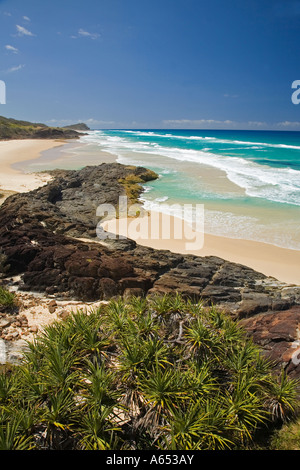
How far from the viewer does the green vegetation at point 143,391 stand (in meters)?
3.53

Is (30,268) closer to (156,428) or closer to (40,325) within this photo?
(40,325)

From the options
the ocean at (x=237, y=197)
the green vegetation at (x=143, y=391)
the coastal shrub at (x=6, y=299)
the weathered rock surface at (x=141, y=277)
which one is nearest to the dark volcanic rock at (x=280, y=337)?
the weathered rock surface at (x=141, y=277)

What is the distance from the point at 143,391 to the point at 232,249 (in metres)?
8.62

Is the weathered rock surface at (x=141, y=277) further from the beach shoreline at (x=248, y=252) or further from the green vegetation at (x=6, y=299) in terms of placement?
the beach shoreline at (x=248, y=252)

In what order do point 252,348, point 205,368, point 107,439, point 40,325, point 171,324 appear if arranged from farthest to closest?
point 40,325
point 171,324
point 252,348
point 205,368
point 107,439

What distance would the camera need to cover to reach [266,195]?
66.9ft

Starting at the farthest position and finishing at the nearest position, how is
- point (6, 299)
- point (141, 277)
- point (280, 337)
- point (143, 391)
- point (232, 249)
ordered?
point (232, 249), point (141, 277), point (6, 299), point (280, 337), point (143, 391)

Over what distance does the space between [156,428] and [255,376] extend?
1683 millimetres

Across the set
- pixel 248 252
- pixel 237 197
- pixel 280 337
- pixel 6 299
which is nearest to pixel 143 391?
pixel 280 337

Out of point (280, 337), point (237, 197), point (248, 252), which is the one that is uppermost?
point (237, 197)

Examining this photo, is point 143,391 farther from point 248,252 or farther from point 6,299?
point 248,252

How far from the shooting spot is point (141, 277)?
8.09 meters

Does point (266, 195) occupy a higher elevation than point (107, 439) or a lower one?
higher

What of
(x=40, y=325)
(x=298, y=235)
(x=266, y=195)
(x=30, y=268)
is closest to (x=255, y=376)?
(x=40, y=325)
